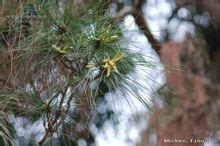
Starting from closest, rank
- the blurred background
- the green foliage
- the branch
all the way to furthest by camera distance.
Answer: the green foliage
the blurred background
the branch

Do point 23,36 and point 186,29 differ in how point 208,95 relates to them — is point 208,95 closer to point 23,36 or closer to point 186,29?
point 186,29

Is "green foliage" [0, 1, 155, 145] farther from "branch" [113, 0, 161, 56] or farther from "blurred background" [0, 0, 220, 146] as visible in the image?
"branch" [113, 0, 161, 56]

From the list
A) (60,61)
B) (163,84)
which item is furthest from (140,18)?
(60,61)

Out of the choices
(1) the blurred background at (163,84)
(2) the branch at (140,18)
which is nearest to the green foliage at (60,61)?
(1) the blurred background at (163,84)

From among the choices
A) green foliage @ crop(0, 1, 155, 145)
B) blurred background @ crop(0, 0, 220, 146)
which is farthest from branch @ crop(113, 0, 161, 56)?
green foliage @ crop(0, 1, 155, 145)

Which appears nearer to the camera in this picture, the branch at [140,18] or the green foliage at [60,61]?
the green foliage at [60,61]

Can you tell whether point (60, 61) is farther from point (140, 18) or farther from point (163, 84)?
point (140, 18)

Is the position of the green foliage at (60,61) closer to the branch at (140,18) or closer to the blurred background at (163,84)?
the blurred background at (163,84)

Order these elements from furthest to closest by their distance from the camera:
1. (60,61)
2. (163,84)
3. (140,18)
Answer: (140,18), (163,84), (60,61)
